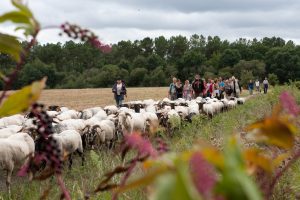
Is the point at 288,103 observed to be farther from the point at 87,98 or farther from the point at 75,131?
the point at 87,98

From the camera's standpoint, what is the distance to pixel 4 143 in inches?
320

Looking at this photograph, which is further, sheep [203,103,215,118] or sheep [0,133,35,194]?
sheep [203,103,215,118]

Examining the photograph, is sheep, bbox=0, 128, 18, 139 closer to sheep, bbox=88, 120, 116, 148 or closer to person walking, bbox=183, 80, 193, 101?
sheep, bbox=88, 120, 116, 148

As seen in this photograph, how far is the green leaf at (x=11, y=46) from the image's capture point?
0.96 meters

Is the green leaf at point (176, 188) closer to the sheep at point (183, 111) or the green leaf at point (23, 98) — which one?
the green leaf at point (23, 98)

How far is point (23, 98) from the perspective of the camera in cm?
82

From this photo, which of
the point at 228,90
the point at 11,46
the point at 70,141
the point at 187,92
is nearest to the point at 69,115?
the point at 70,141

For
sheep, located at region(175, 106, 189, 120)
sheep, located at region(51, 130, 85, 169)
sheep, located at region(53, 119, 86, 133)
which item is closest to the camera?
sheep, located at region(51, 130, 85, 169)

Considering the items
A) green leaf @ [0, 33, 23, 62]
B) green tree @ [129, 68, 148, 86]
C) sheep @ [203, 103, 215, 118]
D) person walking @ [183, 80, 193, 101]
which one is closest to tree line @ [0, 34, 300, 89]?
green tree @ [129, 68, 148, 86]

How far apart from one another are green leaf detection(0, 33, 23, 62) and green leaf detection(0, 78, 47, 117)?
5.0 inches

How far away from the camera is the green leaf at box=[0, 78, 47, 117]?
80 cm

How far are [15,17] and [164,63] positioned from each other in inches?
4140

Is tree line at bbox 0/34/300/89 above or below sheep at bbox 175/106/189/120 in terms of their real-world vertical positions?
below

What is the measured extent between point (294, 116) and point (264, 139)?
117 mm
